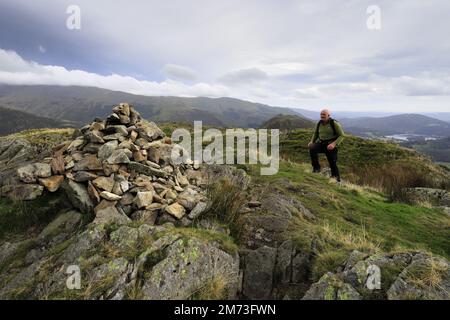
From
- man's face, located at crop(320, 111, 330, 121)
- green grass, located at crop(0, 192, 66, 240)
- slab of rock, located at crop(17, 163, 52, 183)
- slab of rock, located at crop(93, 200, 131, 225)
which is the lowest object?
green grass, located at crop(0, 192, 66, 240)

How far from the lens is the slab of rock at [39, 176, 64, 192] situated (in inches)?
360

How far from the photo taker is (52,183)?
362 inches

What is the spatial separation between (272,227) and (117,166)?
5.06 metres

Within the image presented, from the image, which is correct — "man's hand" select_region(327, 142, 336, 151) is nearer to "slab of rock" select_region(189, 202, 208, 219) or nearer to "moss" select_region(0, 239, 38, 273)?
"slab of rock" select_region(189, 202, 208, 219)

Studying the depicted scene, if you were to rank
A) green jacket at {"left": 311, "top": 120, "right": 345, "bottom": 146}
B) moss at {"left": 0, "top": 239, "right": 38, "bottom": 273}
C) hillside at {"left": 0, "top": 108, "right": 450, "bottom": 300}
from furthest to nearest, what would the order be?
1. green jacket at {"left": 311, "top": 120, "right": 345, "bottom": 146}
2. moss at {"left": 0, "top": 239, "right": 38, "bottom": 273}
3. hillside at {"left": 0, "top": 108, "right": 450, "bottom": 300}

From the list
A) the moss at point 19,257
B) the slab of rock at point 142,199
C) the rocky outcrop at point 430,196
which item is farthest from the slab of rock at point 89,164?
the rocky outcrop at point 430,196

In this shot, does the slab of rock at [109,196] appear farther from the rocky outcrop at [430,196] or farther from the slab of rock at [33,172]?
the rocky outcrop at [430,196]

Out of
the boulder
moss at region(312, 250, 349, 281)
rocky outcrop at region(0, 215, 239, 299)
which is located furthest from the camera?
moss at region(312, 250, 349, 281)

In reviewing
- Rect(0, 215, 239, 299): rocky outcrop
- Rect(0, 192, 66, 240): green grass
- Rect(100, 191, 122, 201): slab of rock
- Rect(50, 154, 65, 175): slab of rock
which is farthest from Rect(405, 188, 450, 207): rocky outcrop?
Rect(0, 192, 66, 240): green grass

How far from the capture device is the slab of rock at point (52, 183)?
30.0 feet

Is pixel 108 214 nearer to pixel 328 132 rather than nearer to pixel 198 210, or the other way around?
pixel 198 210

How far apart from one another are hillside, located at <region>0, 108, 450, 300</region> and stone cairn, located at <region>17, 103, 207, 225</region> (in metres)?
0.04

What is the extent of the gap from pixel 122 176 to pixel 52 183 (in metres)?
2.29

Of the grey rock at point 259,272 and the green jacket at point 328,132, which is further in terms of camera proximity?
the green jacket at point 328,132
